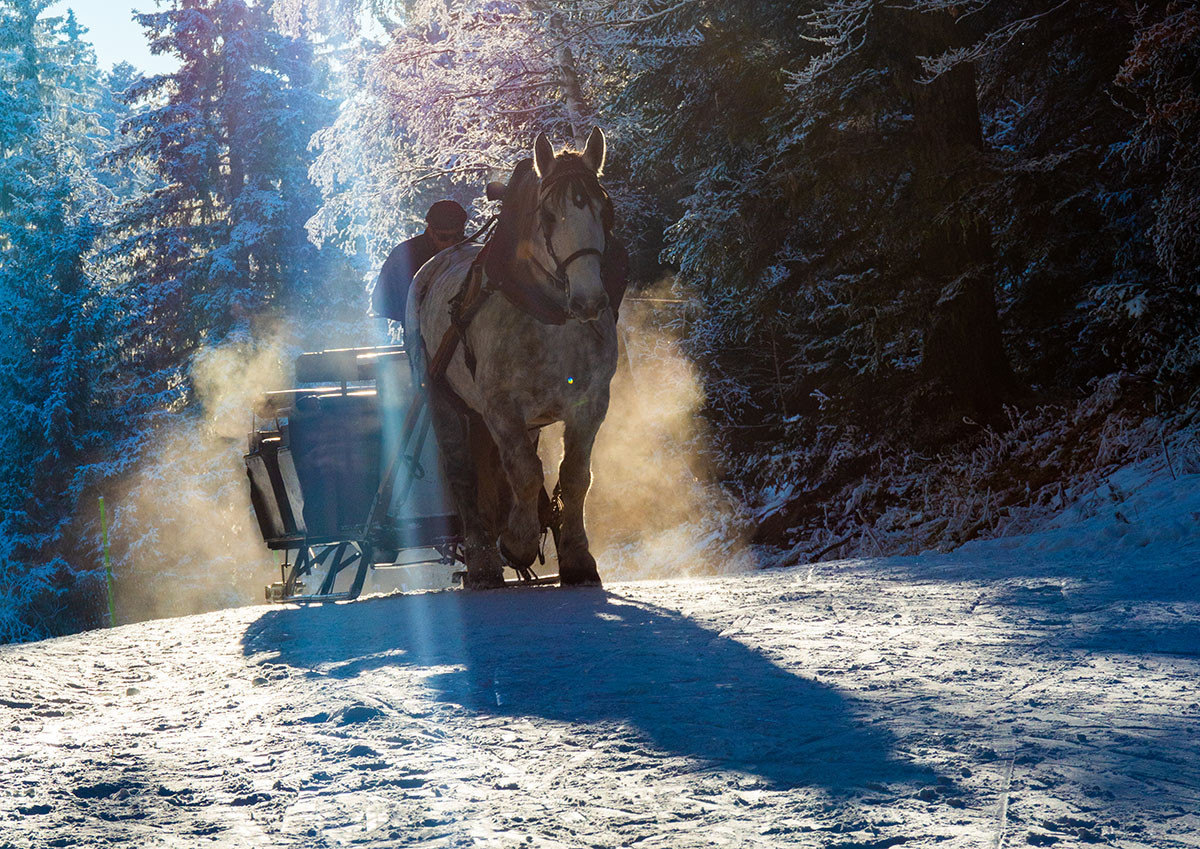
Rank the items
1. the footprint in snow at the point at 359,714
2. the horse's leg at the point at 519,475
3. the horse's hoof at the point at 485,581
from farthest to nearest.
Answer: the horse's hoof at the point at 485,581 → the horse's leg at the point at 519,475 → the footprint in snow at the point at 359,714

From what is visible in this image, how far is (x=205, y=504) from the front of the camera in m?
32.6

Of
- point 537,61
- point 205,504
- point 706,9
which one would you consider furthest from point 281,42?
point 706,9

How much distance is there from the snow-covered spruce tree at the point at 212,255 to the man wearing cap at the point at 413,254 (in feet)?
73.9

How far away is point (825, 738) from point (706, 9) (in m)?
11.3

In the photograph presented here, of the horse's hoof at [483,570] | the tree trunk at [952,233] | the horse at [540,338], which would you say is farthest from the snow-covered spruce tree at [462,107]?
the horse's hoof at [483,570]

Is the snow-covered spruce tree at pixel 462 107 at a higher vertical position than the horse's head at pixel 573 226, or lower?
higher

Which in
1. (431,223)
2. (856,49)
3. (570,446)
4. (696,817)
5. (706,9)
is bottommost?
(696,817)

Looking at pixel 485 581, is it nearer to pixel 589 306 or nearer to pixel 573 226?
pixel 589 306

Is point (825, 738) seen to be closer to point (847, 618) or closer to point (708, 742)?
point (708, 742)

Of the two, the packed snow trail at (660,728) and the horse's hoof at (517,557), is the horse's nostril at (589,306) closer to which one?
the packed snow trail at (660,728)

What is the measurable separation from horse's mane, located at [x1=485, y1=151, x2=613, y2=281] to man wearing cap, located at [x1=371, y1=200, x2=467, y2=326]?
282 centimetres

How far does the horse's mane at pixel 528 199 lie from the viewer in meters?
7.53

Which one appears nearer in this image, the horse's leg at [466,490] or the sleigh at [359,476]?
the horse's leg at [466,490]

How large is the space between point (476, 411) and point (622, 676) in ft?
16.2
